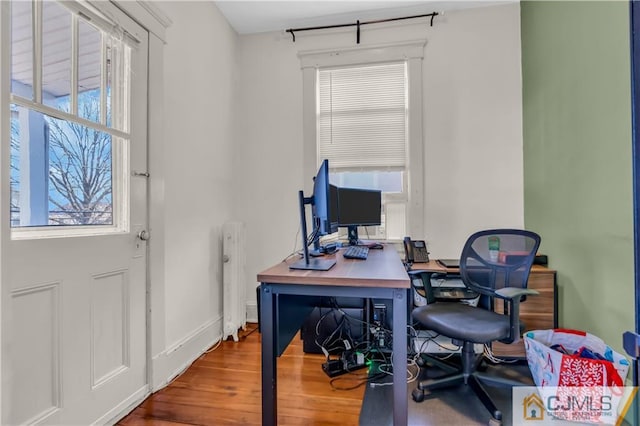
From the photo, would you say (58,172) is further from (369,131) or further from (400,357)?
(369,131)

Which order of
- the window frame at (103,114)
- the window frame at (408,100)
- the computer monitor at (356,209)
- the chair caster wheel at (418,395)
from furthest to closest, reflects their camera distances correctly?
the window frame at (408,100) → the computer monitor at (356,209) → the chair caster wheel at (418,395) → the window frame at (103,114)

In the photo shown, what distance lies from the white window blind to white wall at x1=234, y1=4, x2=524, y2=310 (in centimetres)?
22

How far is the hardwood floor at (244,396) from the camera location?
1.64 meters

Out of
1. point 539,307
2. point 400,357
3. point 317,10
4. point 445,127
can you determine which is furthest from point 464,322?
point 317,10

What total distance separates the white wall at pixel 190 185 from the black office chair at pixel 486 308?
64.2 inches

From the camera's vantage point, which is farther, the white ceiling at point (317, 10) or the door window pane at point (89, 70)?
the white ceiling at point (317, 10)

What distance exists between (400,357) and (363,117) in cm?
229

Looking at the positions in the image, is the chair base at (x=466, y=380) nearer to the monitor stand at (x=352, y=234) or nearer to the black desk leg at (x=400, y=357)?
the black desk leg at (x=400, y=357)

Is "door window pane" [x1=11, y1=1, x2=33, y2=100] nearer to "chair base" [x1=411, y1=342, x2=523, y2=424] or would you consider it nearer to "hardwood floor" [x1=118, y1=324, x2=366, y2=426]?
"hardwood floor" [x1=118, y1=324, x2=366, y2=426]

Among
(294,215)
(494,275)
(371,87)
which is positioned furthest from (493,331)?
(371,87)

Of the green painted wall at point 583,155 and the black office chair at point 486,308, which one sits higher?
the green painted wall at point 583,155

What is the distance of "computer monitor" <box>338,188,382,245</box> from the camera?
2.40 metres

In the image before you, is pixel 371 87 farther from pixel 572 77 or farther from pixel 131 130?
pixel 131 130

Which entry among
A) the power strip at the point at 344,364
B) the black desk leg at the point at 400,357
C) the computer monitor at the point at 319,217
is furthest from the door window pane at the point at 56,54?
the power strip at the point at 344,364
